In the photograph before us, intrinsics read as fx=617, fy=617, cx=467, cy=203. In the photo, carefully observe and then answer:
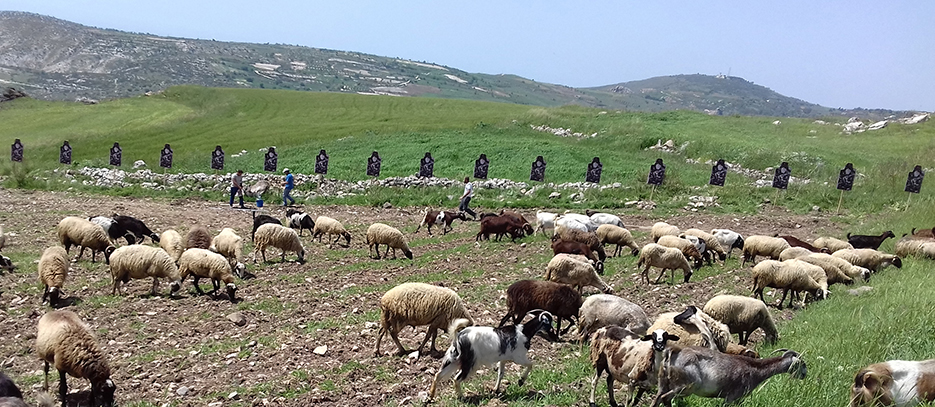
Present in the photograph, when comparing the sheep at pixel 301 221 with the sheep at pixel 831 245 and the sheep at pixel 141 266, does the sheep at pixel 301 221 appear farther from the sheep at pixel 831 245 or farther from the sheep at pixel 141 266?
the sheep at pixel 831 245

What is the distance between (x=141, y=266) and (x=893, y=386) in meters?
12.6

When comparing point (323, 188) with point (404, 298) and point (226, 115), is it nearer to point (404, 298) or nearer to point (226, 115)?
point (404, 298)

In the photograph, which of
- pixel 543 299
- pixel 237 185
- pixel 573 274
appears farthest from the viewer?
pixel 237 185

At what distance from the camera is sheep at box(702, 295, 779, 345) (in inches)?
381

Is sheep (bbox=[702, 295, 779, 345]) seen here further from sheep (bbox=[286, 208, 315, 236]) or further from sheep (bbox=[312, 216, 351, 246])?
sheep (bbox=[286, 208, 315, 236])

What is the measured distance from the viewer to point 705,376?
670cm

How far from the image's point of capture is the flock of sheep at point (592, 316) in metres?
6.73

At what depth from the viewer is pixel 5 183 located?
28422 mm

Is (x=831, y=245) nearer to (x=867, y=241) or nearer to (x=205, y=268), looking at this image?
(x=867, y=241)

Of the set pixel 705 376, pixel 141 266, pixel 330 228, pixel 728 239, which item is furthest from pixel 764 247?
pixel 141 266

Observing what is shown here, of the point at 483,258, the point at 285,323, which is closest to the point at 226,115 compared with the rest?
the point at 483,258

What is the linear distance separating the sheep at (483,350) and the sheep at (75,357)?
4.12 m

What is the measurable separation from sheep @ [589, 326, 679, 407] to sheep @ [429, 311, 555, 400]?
90 centimetres

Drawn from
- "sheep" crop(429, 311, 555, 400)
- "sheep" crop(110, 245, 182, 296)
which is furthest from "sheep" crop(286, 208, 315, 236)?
"sheep" crop(429, 311, 555, 400)
